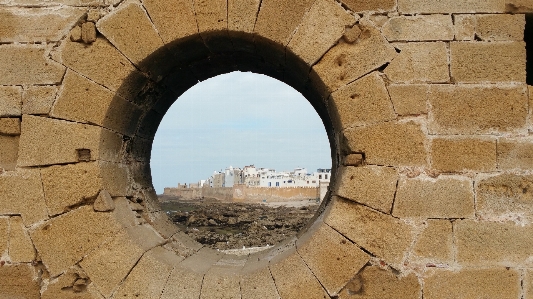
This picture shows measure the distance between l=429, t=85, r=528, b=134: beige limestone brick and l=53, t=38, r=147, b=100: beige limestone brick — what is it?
232cm

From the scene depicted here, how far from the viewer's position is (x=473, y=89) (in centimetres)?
308

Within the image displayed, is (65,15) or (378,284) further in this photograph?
(65,15)

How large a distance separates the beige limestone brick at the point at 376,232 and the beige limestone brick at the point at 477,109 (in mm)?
740

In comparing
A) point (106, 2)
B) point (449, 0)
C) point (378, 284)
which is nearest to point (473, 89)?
point (449, 0)

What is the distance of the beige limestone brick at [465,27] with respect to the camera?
3.11 m

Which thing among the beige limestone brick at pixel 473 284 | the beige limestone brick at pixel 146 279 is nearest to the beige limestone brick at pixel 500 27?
the beige limestone brick at pixel 473 284

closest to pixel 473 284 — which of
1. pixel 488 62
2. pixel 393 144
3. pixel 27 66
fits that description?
pixel 393 144

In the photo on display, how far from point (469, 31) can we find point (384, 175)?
125 centimetres

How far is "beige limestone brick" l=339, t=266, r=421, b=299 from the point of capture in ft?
9.77

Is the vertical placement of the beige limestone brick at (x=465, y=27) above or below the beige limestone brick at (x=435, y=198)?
above

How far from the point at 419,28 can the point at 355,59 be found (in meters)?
0.53

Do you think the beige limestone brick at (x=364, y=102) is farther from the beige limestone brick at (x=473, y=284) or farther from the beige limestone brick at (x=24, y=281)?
the beige limestone brick at (x=24, y=281)

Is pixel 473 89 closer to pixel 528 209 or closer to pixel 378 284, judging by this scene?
pixel 528 209

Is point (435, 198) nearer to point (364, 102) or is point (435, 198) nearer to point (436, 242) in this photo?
point (436, 242)
